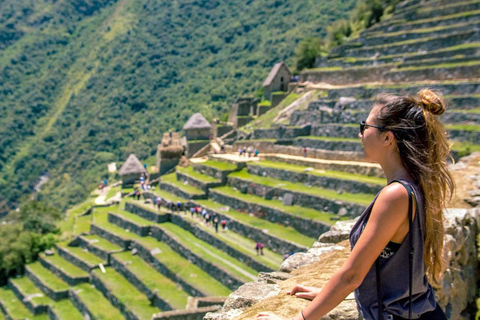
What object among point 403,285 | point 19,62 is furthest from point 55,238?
point 19,62

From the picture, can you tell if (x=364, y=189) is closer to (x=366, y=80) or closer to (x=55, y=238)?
(x=366, y=80)

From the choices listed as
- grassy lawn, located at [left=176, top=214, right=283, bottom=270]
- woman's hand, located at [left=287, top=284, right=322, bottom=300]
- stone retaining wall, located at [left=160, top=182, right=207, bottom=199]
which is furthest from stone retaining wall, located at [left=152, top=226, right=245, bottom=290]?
woman's hand, located at [left=287, top=284, right=322, bottom=300]

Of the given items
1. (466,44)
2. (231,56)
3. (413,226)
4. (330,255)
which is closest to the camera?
(413,226)

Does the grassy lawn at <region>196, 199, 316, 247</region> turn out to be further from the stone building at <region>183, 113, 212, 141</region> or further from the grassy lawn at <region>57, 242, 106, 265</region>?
the stone building at <region>183, 113, 212, 141</region>

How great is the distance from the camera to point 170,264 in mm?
16625

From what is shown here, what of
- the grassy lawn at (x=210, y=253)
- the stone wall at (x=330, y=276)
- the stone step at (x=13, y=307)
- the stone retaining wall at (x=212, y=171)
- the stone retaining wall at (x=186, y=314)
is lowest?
the stone step at (x=13, y=307)

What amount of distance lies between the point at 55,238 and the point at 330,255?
24152mm

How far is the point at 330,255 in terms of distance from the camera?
4.36 meters

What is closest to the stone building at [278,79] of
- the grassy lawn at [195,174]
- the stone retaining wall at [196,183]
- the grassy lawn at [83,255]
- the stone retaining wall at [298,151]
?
the stone retaining wall at [298,151]

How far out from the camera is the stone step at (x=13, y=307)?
1921cm

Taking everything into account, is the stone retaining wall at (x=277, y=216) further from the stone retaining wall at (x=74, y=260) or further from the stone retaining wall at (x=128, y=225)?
the stone retaining wall at (x=74, y=260)

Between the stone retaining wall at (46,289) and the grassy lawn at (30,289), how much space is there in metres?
→ 0.16

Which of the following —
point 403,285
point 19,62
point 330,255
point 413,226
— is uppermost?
point 19,62

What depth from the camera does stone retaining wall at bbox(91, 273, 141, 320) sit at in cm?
1542
